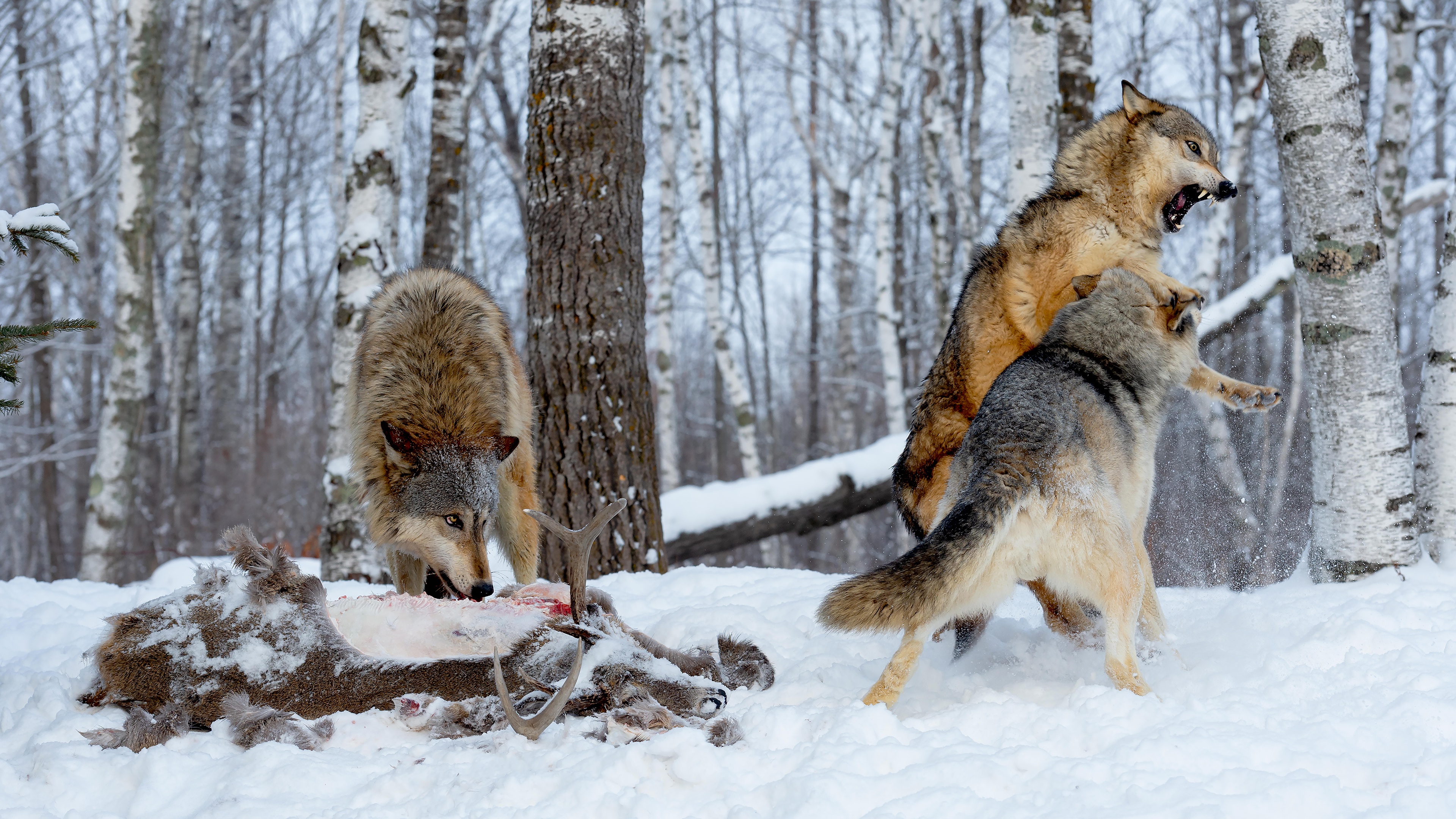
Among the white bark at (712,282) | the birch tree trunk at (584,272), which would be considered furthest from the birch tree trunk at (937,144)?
the birch tree trunk at (584,272)

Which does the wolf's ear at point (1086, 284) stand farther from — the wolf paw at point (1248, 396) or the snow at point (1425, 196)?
the snow at point (1425, 196)

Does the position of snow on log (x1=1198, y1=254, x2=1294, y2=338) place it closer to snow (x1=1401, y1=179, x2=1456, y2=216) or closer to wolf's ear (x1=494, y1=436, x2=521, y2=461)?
snow (x1=1401, y1=179, x2=1456, y2=216)

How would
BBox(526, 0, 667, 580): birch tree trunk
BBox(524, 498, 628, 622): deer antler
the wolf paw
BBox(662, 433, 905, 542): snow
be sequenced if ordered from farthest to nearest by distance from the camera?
BBox(662, 433, 905, 542): snow, BBox(526, 0, 667, 580): birch tree trunk, the wolf paw, BBox(524, 498, 628, 622): deer antler

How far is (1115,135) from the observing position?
4504 millimetres

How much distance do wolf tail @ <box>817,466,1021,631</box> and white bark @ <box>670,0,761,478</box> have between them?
11308mm

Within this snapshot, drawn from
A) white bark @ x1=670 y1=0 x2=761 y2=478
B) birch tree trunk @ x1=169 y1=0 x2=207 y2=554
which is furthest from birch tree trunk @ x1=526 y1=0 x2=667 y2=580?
birch tree trunk @ x1=169 y1=0 x2=207 y2=554

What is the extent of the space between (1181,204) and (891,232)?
34.7 feet

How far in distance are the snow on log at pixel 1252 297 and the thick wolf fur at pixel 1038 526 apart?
670cm

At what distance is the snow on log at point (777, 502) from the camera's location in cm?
822

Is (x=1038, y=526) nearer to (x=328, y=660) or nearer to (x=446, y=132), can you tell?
(x=328, y=660)

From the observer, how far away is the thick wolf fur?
2846mm

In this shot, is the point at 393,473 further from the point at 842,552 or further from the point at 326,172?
the point at 326,172

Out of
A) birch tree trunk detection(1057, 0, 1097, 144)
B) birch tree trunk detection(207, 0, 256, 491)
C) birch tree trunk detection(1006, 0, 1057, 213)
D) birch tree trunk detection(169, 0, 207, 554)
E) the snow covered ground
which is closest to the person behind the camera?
the snow covered ground

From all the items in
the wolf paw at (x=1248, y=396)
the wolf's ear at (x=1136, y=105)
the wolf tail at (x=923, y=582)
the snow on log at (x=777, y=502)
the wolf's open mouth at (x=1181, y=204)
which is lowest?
the snow on log at (x=777, y=502)
